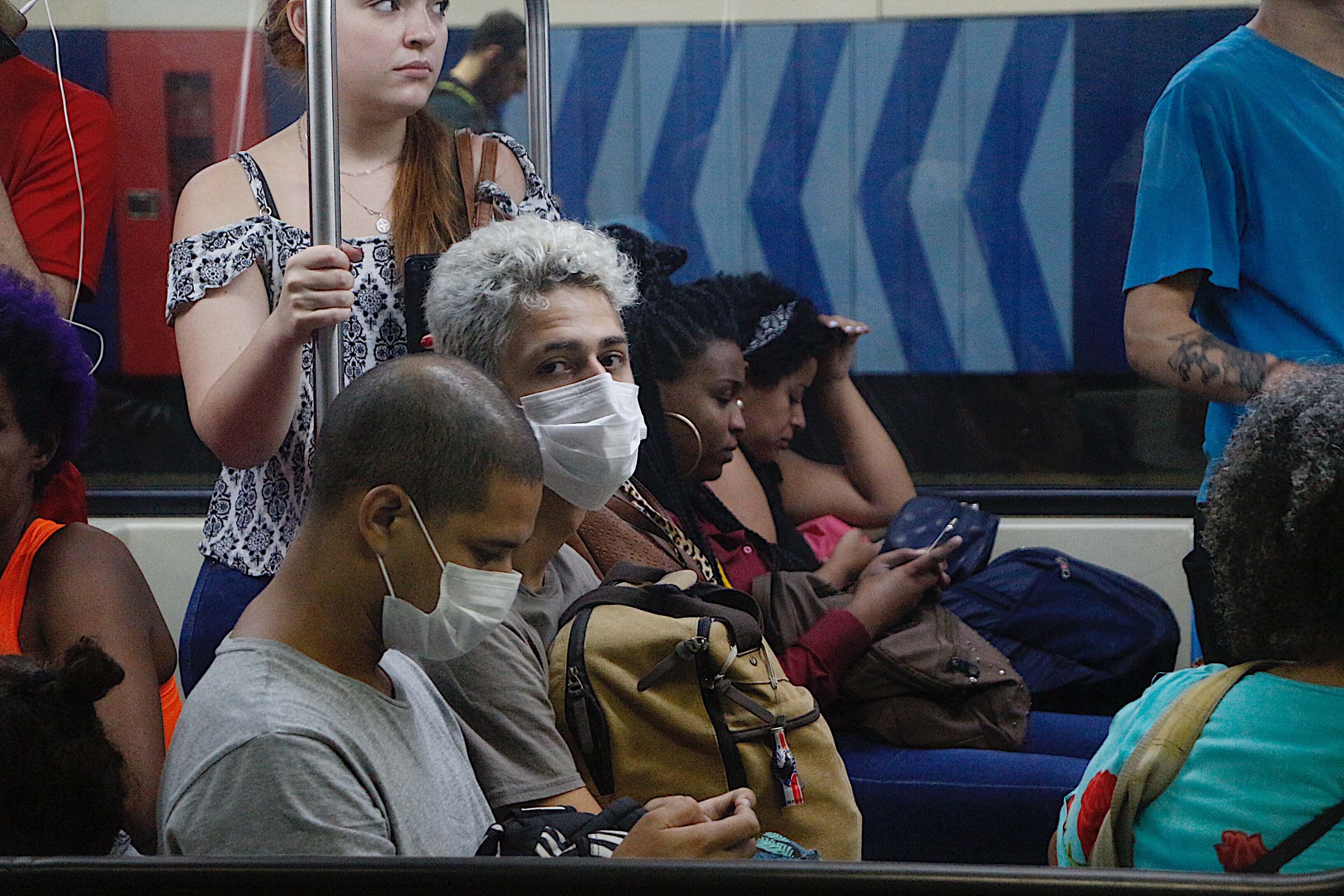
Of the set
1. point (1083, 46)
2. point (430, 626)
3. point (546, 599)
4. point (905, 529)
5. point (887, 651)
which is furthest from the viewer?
point (1083, 46)

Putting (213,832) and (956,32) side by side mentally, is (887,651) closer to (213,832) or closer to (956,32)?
(213,832)

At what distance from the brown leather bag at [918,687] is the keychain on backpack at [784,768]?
63 centimetres

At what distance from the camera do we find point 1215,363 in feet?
5.89

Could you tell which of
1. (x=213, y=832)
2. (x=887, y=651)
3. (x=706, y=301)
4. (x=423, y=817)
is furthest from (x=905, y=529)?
(x=213, y=832)

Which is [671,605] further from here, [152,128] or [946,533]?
[152,128]

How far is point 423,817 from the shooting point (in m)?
1.28

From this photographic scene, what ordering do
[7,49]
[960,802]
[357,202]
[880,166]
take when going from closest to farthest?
[357,202] < [960,802] < [7,49] < [880,166]

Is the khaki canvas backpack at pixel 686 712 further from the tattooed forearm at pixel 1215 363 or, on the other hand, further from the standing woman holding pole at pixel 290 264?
the tattooed forearm at pixel 1215 363

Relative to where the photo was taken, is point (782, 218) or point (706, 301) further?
point (782, 218)

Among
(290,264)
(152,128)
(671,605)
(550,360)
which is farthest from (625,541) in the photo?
(152,128)

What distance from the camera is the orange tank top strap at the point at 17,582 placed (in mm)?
1503

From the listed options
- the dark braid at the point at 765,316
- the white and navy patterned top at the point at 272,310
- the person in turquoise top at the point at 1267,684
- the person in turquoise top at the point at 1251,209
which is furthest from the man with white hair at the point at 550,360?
the dark braid at the point at 765,316

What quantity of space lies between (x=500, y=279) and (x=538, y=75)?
79 centimetres

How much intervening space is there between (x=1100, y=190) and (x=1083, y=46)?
14.5 inches
